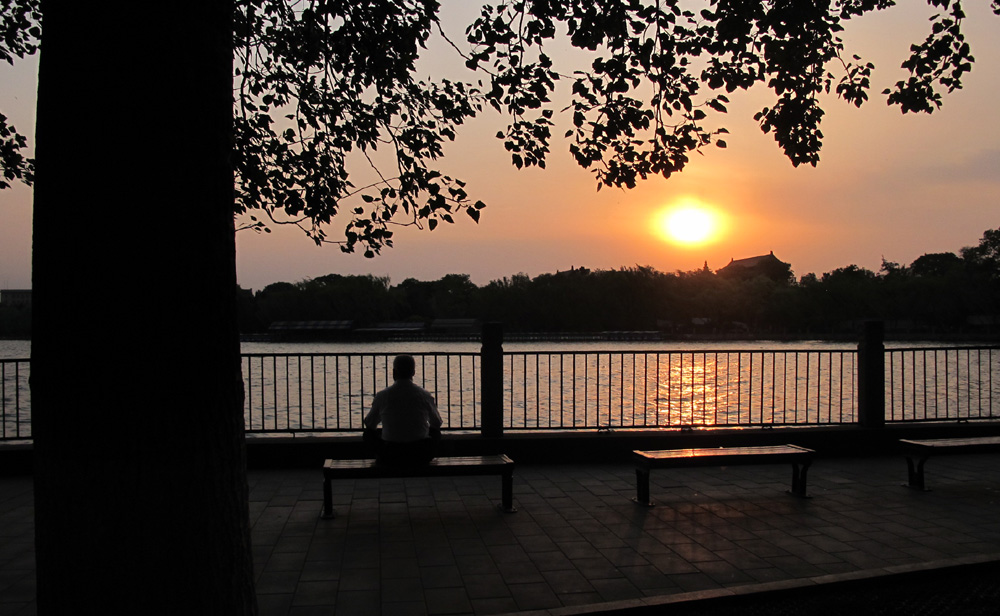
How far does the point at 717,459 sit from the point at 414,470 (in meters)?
2.78

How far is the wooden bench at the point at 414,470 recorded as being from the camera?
20.7 feet

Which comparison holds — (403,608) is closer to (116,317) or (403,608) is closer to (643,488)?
(116,317)

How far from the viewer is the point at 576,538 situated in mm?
5742

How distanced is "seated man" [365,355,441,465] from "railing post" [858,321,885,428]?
5885 millimetres

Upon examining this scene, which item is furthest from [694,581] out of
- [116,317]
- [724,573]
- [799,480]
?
[116,317]

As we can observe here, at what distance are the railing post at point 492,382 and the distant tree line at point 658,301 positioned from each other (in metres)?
50.3

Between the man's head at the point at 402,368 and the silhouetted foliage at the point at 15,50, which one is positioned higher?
the silhouetted foliage at the point at 15,50

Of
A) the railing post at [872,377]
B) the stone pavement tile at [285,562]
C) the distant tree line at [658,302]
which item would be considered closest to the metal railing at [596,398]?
the railing post at [872,377]

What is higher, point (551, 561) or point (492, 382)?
point (492, 382)

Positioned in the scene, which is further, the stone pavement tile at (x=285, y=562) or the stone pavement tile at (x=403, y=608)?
the stone pavement tile at (x=285, y=562)

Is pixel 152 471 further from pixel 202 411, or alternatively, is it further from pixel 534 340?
pixel 534 340

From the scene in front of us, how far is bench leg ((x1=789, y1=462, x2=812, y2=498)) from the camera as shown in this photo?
7113 mm

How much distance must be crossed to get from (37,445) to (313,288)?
2408 inches

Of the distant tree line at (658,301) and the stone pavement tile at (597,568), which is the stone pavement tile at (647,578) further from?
the distant tree line at (658,301)
